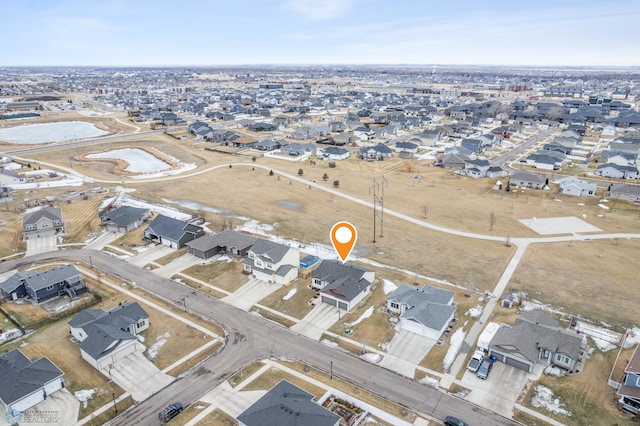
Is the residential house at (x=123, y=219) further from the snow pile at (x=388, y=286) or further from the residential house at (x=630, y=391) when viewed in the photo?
the residential house at (x=630, y=391)

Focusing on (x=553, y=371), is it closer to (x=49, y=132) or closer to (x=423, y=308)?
(x=423, y=308)

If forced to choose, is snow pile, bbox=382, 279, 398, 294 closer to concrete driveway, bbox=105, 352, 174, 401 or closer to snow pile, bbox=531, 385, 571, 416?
snow pile, bbox=531, 385, 571, 416

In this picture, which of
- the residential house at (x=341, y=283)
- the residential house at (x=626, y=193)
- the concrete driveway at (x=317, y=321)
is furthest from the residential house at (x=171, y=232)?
the residential house at (x=626, y=193)

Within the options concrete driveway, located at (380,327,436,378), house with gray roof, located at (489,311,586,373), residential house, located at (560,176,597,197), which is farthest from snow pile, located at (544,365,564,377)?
residential house, located at (560,176,597,197)

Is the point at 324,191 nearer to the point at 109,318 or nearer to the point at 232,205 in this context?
the point at 232,205

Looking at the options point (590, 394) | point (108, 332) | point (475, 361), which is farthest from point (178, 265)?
point (590, 394)

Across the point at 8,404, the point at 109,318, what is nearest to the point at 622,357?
the point at 109,318
